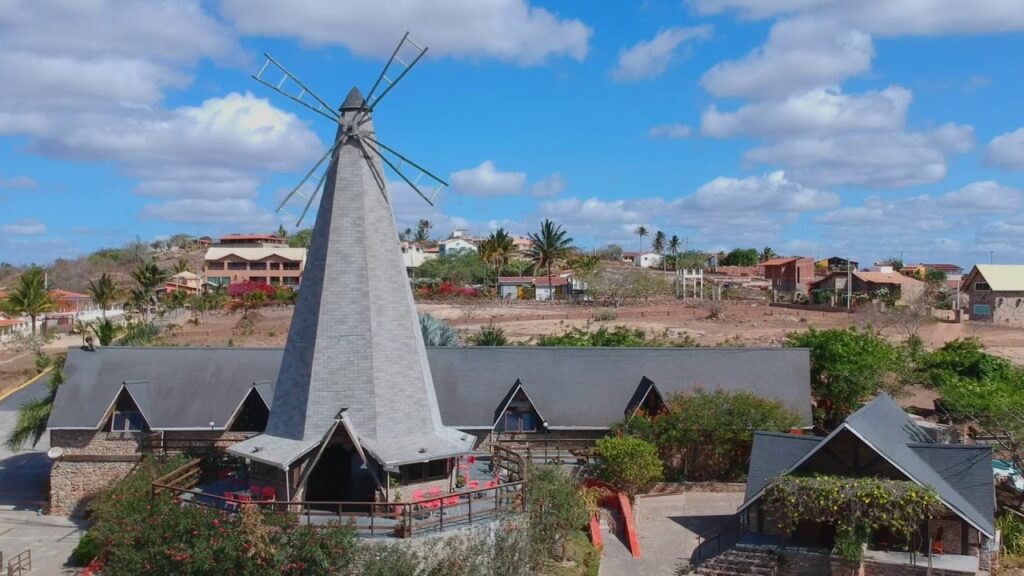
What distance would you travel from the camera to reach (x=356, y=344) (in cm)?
1748

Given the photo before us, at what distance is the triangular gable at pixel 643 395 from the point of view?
24.8 meters

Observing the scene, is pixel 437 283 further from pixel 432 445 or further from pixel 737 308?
pixel 432 445

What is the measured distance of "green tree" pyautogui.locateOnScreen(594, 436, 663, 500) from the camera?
71.7ft

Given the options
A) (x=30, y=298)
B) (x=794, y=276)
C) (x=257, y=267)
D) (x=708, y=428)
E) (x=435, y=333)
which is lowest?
(x=708, y=428)

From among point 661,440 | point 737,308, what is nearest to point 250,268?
point 737,308

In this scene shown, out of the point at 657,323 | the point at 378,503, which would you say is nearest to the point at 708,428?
the point at 378,503

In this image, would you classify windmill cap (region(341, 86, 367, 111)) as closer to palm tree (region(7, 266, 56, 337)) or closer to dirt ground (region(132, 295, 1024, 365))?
dirt ground (region(132, 295, 1024, 365))

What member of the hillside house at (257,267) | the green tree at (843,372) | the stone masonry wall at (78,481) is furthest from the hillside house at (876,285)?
the stone masonry wall at (78,481)

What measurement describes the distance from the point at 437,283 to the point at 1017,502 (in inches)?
2625

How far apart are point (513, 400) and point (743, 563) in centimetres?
864

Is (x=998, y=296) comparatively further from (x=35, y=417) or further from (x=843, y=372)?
(x=35, y=417)

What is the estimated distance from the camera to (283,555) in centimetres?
1462

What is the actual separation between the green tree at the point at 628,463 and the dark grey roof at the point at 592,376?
2.28 m

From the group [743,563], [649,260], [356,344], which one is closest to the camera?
[356,344]
